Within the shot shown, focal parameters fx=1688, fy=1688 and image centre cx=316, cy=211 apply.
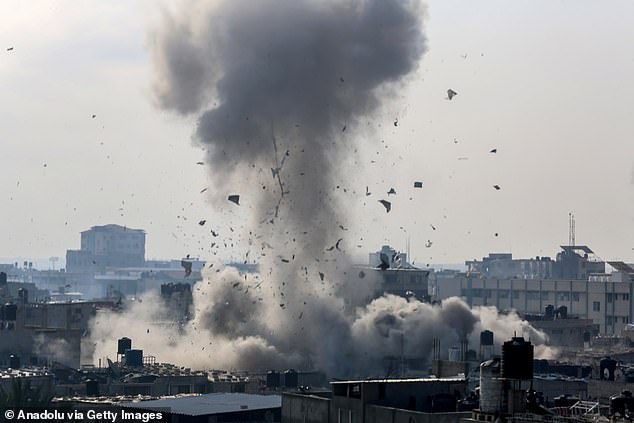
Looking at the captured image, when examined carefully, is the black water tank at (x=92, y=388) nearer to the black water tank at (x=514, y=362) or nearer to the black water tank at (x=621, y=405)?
the black water tank at (x=621, y=405)

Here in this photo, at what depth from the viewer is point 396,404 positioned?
56562 millimetres

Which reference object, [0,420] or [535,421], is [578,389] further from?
[535,421]

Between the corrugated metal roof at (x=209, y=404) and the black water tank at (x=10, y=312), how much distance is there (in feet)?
132

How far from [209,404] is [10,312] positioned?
46112 millimetres

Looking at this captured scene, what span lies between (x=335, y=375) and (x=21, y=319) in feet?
78.0

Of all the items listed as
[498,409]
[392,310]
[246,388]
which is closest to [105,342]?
[392,310]

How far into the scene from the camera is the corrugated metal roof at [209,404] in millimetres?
68188

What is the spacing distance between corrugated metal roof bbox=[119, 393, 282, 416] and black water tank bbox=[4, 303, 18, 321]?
40187mm

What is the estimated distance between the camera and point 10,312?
11469 cm

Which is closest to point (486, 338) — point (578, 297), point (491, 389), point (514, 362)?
point (578, 297)

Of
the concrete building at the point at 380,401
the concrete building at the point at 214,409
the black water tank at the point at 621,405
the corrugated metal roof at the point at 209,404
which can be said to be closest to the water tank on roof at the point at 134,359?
the corrugated metal roof at the point at 209,404

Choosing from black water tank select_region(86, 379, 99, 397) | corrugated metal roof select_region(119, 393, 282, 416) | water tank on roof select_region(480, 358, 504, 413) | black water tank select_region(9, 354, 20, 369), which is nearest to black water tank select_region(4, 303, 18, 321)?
black water tank select_region(9, 354, 20, 369)

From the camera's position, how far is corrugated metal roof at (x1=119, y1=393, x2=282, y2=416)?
68.2m

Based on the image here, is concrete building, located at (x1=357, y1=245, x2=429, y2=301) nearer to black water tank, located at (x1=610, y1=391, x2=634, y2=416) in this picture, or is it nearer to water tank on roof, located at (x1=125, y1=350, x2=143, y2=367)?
water tank on roof, located at (x1=125, y1=350, x2=143, y2=367)
